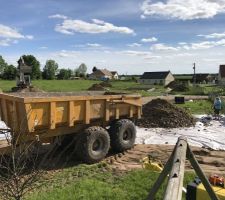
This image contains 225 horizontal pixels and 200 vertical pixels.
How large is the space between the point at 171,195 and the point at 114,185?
17.3 ft

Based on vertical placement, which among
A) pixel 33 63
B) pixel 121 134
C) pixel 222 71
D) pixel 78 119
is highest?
pixel 33 63

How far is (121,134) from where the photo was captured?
10094mm

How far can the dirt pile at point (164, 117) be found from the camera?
14977 millimetres

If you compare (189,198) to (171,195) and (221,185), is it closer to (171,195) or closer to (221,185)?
(221,185)

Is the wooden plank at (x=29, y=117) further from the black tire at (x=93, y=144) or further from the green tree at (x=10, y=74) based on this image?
the green tree at (x=10, y=74)

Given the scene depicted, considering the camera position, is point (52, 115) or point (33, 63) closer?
point (52, 115)

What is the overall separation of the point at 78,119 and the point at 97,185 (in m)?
2.18

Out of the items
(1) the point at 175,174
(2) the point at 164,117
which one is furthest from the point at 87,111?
(2) the point at 164,117

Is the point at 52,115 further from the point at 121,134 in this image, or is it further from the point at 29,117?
the point at 121,134

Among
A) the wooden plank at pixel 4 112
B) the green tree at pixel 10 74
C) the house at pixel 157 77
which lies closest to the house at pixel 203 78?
the house at pixel 157 77

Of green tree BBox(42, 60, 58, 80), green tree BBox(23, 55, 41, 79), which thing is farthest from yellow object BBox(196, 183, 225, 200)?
green tree BBox(42, 60, 58, 80)

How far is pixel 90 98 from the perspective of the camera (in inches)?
360

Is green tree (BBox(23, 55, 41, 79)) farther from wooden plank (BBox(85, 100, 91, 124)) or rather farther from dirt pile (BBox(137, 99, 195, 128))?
wooden plank (BBox(85, 100, 91, 124))

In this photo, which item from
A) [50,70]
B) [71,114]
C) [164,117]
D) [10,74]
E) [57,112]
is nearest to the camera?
[57,112]
